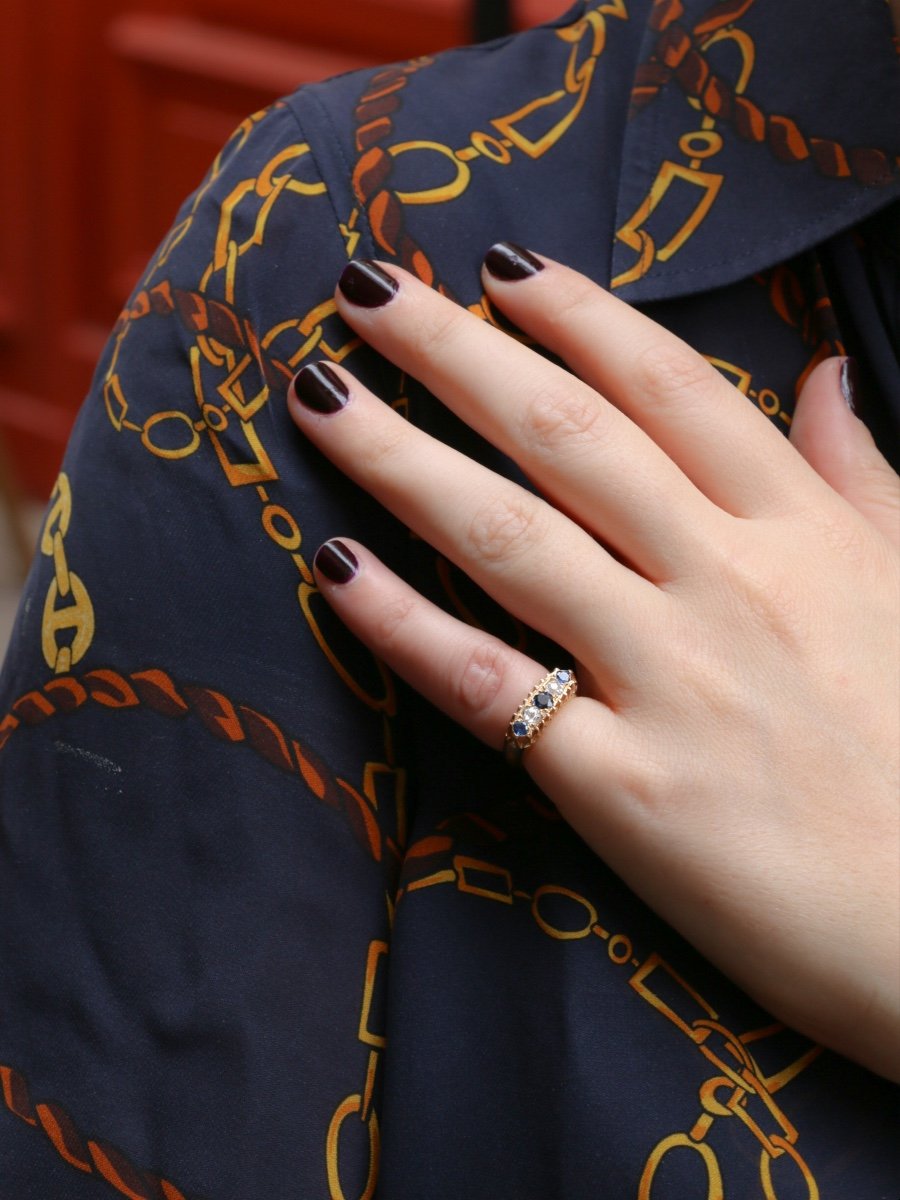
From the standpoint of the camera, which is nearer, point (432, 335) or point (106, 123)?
point (432, 335)

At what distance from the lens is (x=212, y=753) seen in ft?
1.69

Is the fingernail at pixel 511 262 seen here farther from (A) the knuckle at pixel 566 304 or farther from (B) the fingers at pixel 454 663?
(B) the fingers at pixel 454 663

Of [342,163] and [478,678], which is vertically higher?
[342,163]

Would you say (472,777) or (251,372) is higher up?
(251,372)

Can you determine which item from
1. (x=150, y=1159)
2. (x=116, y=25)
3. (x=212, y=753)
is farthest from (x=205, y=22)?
(x=150, y=1159)

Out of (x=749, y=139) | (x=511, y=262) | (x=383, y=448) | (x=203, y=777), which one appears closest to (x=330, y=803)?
(x=203, y=777)

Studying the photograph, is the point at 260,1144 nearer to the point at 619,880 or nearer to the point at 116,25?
the point at 619,880

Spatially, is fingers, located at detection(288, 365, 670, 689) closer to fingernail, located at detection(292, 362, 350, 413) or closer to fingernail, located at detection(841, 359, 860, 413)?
fingernail, located at detection(292, 362, 350, 413)

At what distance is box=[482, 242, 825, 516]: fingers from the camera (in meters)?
0.54

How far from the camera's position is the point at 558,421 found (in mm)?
518

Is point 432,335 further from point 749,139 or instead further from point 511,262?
point 749,139

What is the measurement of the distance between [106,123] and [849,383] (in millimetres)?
1815

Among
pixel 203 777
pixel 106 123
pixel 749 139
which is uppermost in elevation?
pixel 749 139

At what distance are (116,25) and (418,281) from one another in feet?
A: 5.69
